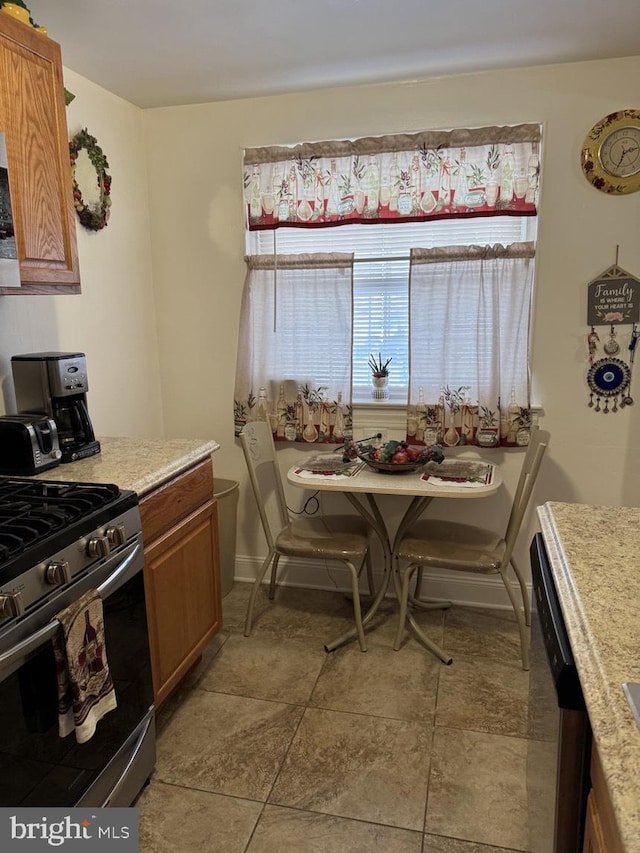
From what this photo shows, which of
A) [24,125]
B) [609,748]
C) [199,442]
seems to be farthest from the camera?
[199,442]

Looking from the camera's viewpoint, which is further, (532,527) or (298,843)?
(532,527)

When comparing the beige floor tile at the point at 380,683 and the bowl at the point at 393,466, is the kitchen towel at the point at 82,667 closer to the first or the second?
the beige floor tile at the point at 380,683

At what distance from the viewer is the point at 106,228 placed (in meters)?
2.80

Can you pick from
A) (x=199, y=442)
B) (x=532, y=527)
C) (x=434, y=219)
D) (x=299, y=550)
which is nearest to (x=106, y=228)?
(x=199, y=442)

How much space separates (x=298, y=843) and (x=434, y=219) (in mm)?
2480

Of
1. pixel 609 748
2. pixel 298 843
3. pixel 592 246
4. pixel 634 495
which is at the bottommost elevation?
pixel 298 843

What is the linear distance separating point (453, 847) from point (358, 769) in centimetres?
39

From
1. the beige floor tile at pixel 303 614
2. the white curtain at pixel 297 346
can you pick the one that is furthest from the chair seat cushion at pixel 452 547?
the white curtain at pixel 297 346

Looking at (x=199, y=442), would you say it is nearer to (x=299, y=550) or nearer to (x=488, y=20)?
(x=299, y=550)

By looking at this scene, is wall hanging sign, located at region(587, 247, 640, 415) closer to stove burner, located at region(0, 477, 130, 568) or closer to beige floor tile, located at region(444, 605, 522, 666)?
beige floor tile, located at region(444, 605, 522, 666)

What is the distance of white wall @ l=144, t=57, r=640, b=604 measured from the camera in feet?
8.57

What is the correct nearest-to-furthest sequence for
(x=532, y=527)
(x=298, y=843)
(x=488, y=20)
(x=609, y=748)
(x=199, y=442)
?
1. (x=609, y=748)
2. (x=298, y=843)
3. (x=488, y=20)
4. (x=199, y=442)
5. (x=532, y=527)

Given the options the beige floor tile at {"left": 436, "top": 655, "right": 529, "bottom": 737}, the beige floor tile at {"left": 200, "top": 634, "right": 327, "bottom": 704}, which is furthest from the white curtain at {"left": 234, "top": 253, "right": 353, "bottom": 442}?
the beige floor tile at {"left": 436, "top": 655, "right": 529, "bottom": 737}

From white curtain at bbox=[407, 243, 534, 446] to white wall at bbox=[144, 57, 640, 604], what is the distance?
0.11 meters
